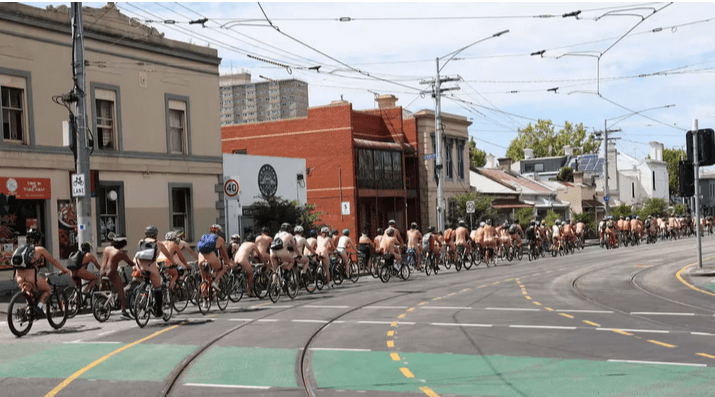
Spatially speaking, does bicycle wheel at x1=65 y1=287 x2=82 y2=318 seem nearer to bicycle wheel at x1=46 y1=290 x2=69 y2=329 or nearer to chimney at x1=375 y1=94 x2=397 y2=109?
bicycle wheel at x1=46 y1=290 x2=69 y2=329

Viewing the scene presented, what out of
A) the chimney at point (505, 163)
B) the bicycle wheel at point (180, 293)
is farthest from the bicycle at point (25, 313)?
the chimney at point (505, 163)

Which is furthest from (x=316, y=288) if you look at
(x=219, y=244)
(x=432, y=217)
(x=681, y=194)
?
(x=432, y=217)

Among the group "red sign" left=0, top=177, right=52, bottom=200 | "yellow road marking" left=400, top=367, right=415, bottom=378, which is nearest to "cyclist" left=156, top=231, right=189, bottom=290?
"yellow road marking" left=400, top=367, right=415, bottom=378

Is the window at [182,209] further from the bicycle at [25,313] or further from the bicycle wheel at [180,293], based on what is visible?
the bicycle at [25,313]

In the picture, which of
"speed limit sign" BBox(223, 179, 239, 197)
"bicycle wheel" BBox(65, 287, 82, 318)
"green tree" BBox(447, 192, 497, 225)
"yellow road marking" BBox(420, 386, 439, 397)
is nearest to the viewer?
"yellow road marking" BBox(420, 386, 439, 397)

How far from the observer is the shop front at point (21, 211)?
75.9 feet

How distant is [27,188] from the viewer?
23859 mm

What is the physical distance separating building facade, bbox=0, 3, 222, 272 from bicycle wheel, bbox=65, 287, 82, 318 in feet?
11.2

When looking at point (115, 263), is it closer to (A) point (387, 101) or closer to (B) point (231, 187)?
(B) point (231, 187)

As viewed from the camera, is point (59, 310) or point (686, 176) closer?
point (59, 310)

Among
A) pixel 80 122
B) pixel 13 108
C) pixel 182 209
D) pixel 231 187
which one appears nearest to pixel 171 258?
pixel 80 122

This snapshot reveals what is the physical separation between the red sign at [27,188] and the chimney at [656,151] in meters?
81.9

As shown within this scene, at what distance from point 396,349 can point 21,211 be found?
1590 cm

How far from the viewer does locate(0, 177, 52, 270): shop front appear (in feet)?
75.9
